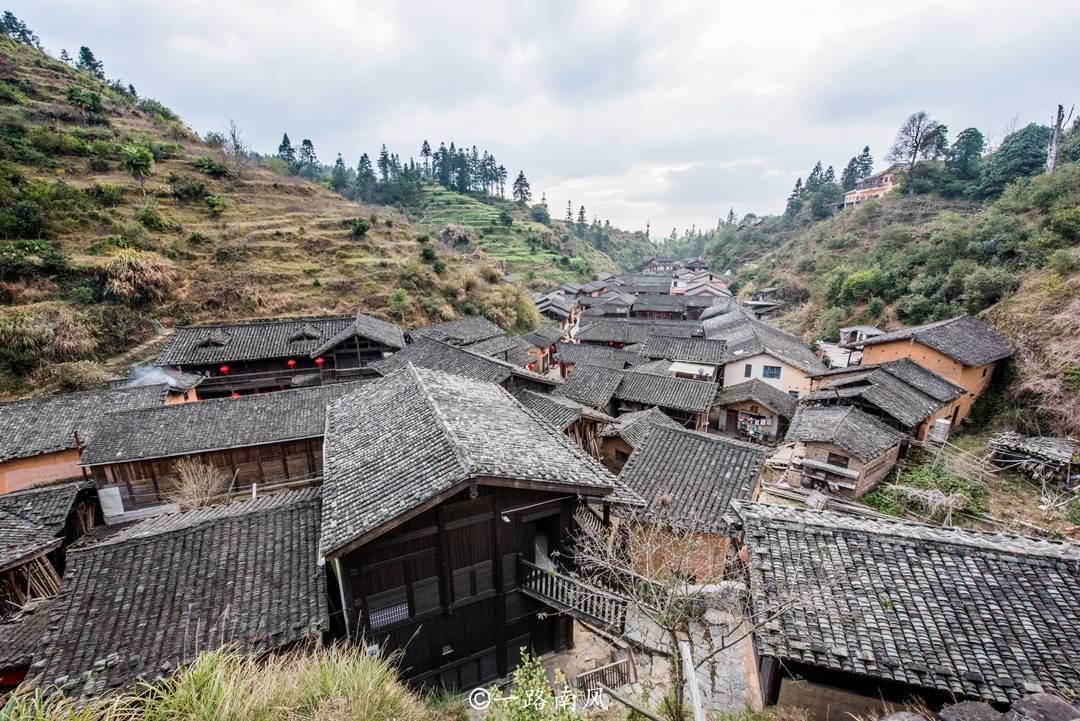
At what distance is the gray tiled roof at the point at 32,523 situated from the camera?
12.6m

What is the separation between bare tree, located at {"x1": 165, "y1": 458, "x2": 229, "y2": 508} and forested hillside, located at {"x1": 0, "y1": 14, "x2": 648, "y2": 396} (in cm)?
1395

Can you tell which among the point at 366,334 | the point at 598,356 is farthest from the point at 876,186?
the point at 366,334

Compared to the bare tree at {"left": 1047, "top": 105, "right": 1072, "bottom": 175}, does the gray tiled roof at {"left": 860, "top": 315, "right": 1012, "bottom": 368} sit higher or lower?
lower

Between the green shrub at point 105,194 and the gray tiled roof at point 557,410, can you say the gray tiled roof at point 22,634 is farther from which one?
the green shrub at point 105,194

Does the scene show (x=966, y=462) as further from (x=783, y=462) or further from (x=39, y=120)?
(x=39, y=120)

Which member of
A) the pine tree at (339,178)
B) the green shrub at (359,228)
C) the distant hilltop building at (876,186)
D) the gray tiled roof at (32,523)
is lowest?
the gray tiled roof at (32,523)

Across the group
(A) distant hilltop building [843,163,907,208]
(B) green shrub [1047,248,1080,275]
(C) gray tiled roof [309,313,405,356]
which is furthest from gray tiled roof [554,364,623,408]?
(A) distant hilltop building [843,163,907,208]

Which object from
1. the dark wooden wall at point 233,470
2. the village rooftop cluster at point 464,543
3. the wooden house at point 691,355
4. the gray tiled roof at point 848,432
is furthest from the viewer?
the wooden house at point 691,355

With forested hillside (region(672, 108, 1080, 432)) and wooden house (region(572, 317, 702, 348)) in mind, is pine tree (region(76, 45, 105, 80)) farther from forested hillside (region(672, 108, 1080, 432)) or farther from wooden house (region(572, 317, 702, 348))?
forested hillside (region(672, 108, 1080, 432))

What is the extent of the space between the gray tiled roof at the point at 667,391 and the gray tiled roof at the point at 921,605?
18.7 m

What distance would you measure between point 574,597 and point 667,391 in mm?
21283

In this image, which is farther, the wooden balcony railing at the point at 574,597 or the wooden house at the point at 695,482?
the wooden house at the point at 695,482

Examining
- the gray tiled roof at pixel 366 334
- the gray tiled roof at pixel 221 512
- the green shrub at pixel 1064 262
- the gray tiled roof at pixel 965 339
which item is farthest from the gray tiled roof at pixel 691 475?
the green shrub at pixel 1064 262

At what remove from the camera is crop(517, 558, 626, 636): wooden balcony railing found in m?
9.78
